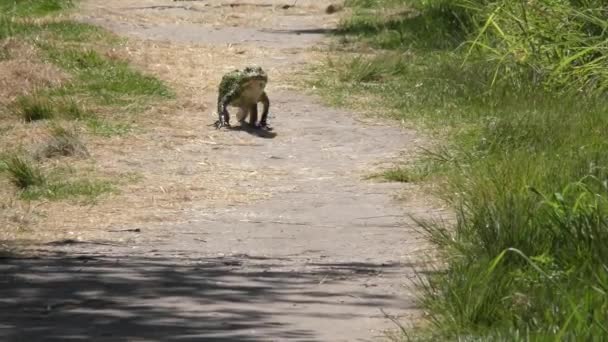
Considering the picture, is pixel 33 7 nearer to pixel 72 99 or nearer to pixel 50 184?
pixel 72 99

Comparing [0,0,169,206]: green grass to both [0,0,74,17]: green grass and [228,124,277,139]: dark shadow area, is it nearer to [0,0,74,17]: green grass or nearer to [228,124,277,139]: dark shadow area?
[0,0,74,17]: green grass

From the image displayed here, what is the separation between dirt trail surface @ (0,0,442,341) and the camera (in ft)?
20.7

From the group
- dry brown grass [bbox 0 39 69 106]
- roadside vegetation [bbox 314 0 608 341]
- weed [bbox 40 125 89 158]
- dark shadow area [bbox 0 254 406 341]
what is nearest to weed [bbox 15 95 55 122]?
dry brown grass [bbox 0 39 69 106]

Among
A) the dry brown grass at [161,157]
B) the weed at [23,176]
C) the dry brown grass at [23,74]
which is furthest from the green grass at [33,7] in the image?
the weed at [23,176]

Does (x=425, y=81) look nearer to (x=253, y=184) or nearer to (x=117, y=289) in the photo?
(x=253, y=184)

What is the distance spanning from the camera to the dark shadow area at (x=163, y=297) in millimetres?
6111

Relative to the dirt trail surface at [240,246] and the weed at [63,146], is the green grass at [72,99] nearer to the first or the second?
the weed at [63,146]

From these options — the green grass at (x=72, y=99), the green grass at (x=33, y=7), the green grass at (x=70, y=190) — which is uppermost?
the green grass at (x=70, y=190)

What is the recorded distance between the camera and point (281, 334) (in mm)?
6086

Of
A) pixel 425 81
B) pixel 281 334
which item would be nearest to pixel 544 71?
pixel 425 81

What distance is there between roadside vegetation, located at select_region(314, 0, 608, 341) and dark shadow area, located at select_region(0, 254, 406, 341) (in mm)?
581

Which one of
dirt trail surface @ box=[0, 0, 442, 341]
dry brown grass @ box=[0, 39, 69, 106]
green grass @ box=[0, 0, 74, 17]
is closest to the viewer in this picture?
dirt trail surface @ box=[0, 0, 442, 341]

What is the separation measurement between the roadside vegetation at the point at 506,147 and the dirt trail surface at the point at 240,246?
0.33 m

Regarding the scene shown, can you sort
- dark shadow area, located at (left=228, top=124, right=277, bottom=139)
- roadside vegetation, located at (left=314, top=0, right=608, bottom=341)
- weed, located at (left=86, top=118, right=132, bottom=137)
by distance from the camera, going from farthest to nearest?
dark shadow area, located at (left=228, top=124, right=277, bottom=139)
weed, located at (left=86, top=118, right=132, bottom=137)
roadside vegetation, located at (left=314, top=0, right=608, bottom=341)
